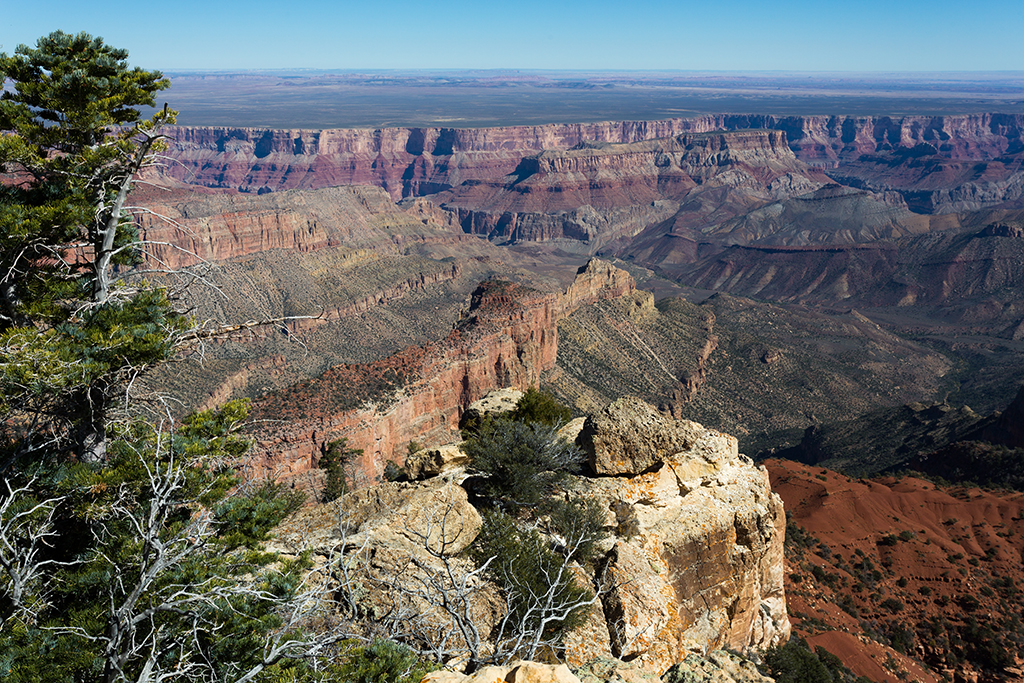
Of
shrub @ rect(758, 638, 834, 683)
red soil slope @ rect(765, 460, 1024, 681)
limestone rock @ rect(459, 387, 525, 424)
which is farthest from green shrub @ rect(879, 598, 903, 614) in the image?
limestone rock @ rect(459, 387, 525, 424)

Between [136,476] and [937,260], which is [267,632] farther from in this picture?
[937,260]

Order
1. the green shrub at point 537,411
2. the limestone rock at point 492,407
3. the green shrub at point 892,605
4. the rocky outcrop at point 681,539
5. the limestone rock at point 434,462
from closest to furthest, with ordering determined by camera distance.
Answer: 1. the rocky outcrop at point 681,539
2. the limestone rock at point 434,462
3. the green shrub at point 537,411
4. the green shrub at point 892,605
5. the limestone rock at point 492,407

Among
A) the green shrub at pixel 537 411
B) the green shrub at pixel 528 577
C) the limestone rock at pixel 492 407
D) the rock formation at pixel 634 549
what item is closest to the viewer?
the green shrub at pixel 528 577

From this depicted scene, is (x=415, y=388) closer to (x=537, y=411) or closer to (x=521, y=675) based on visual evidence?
(x=537, y=411)

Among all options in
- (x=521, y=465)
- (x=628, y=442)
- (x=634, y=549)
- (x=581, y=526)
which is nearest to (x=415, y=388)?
(x=628, y=442)

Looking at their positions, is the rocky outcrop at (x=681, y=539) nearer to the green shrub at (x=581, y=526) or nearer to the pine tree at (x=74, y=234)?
the green shrub at (x=581, y=526)

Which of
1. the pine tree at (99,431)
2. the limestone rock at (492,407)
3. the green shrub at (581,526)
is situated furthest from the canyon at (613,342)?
the limestone rock at (492,407)

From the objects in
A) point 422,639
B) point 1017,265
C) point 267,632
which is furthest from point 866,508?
point 1017,265
